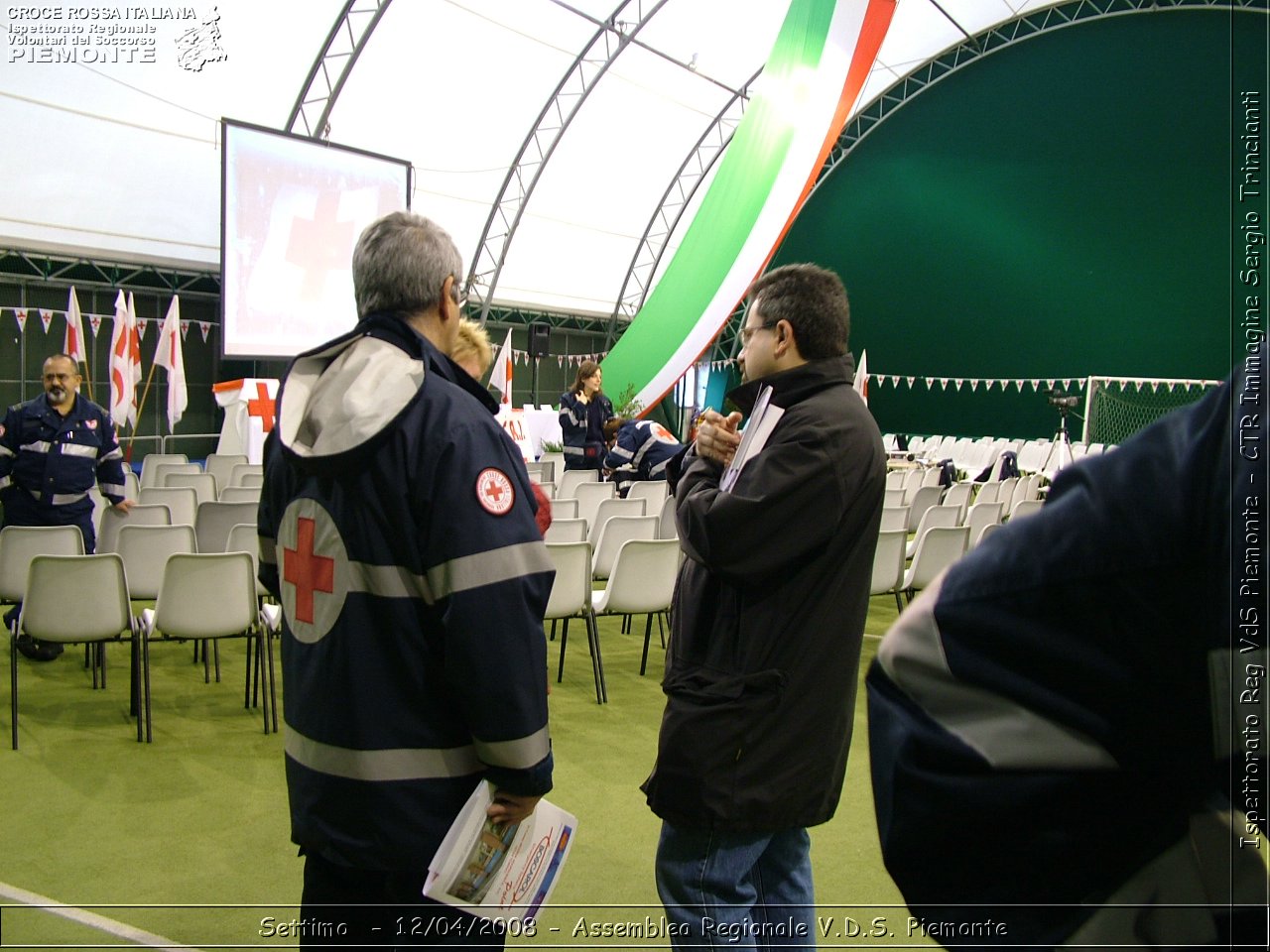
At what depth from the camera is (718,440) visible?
1.69 metres

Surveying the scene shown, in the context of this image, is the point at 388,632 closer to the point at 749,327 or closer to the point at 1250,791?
the point at 749,327

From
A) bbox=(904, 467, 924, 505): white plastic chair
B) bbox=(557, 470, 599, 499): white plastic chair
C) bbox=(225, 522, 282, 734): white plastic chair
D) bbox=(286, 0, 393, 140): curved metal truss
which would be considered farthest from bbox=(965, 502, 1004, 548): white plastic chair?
bbox=(286, 0, 393, 140): curved metal truss

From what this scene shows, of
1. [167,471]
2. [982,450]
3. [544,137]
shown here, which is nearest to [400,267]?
[167,471]

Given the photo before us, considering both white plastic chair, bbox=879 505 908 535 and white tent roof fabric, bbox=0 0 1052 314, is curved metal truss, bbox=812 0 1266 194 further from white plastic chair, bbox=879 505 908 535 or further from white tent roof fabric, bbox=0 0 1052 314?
white plastic chair, bbox=879 505 908 535

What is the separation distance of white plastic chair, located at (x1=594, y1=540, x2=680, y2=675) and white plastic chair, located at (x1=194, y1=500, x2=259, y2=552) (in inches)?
78.3

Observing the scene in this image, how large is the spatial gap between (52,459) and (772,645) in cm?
469

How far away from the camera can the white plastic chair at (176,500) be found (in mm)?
5762

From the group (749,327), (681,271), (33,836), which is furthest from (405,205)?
(749,327)

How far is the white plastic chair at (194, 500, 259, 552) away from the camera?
496 cm

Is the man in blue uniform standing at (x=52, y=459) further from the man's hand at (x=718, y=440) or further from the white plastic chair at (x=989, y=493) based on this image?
the white plastic chair at (x=989, y=493)

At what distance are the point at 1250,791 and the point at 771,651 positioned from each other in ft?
3.29

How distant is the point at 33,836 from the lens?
2906mm

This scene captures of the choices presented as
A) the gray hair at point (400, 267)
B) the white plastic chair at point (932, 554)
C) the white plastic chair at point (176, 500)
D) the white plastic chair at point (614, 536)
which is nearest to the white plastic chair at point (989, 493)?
the white plastic chair at point (932, 554)

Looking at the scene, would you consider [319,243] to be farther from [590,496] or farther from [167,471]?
[590,496]
